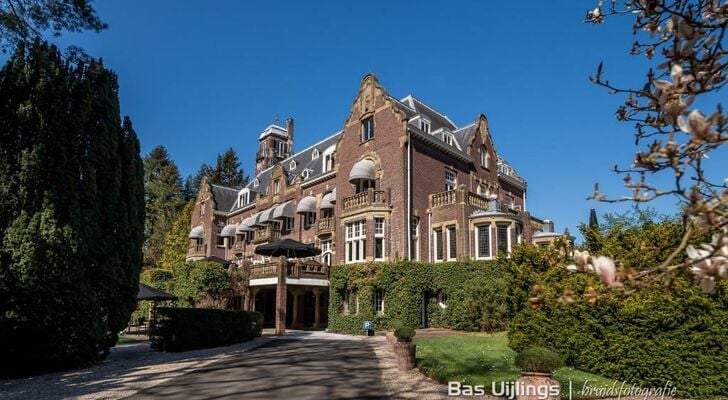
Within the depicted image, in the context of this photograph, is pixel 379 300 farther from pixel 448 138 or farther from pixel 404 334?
pixel 404 334

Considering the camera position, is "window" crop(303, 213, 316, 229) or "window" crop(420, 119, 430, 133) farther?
"window" crop(303, 213, 316, 229)

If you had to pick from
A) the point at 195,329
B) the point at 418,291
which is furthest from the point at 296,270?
the point at 195,329

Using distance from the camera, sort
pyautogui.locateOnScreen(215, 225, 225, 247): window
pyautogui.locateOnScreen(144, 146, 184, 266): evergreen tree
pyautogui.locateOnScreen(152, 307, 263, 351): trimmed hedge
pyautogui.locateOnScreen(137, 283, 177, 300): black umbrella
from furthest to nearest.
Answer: pyautogui.locateOnScreen(144, 146, 184, 266): evergreen tree, pyautogui.locateOnScreen(215, 225, 225, 247): window, pyautogui.locateOnScreen(137, 283, 177, 300): black umbrella, pyautogui.locateOnScreen(152, 307, 263, 351): trimmed hedge

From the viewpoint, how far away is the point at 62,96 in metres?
14.6

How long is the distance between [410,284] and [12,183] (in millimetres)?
18763

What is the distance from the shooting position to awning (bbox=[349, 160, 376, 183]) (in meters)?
29.8

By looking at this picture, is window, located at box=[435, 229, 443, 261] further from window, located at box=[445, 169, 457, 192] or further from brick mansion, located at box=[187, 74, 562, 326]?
window, located at box=[445, 169, 457, 192]

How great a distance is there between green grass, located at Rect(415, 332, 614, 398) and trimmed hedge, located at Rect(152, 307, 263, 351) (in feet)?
30.1

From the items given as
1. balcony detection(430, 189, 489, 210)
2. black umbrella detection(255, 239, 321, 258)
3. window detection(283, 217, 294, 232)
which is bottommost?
black umbrella detection(255, 239, 321, 258)

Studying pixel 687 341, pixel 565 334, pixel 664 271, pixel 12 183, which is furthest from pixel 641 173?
pixel 12 183

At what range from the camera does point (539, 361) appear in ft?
28.0

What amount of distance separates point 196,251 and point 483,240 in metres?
34.8

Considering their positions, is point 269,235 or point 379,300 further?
point 269,235

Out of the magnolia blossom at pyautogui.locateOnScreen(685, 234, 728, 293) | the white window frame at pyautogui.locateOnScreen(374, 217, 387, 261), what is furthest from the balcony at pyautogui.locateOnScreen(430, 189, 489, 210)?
the magnolia blossom at pyautogui.locateOnScreen(685, 234, 728, 293)
